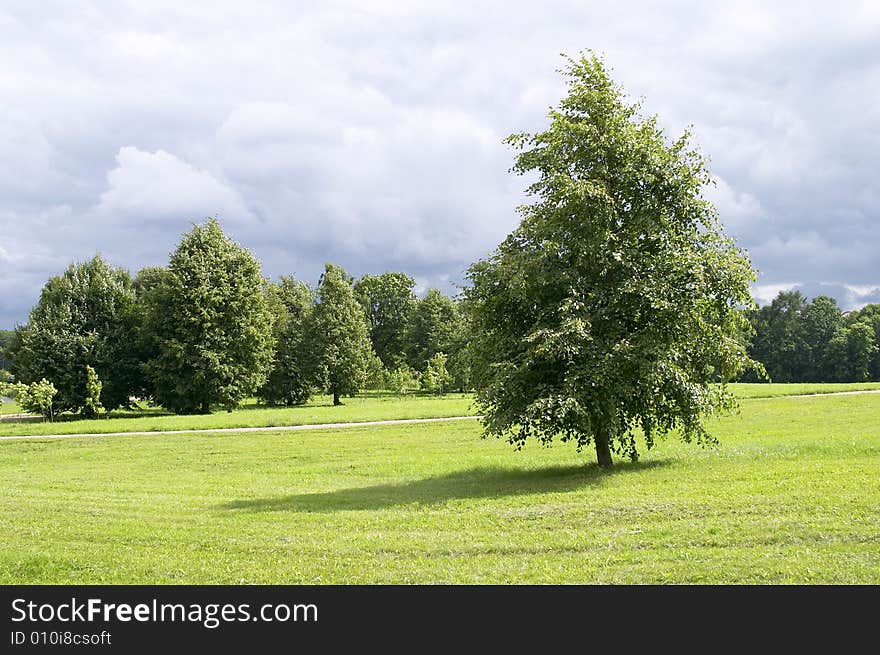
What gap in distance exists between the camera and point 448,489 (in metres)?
16.7

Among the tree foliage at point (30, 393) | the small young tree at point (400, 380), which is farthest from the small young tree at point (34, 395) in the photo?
the small young tree at point (400, 380)

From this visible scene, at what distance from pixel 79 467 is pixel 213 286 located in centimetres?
2459

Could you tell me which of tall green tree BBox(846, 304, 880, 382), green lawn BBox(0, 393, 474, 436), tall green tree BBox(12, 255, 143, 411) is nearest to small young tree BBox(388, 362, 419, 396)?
green lawn BBox(0, 393, 474, 436)

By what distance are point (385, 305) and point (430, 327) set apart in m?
11.8

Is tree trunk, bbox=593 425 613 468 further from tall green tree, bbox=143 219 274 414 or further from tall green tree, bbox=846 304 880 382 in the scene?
tall green tree, bbox=846 304 880 382

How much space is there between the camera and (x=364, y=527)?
1215 centimetres

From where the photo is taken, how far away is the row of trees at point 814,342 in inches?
3465

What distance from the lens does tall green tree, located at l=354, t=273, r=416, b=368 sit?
88125 millimetres

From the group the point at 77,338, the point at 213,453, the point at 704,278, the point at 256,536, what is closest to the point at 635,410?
the point at 704,278

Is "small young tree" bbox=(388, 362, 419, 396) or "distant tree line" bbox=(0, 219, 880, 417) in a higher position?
"distant tree line" bbox=(0, 219, 880, 417)

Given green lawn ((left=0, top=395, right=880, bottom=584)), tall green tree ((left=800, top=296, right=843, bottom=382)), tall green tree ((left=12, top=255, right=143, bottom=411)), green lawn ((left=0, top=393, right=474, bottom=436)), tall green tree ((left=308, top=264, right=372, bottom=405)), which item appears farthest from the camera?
tall green tree ((left=800, top=296, right=843, bottom=382))

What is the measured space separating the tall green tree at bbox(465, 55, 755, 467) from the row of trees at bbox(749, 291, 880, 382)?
78150 mm

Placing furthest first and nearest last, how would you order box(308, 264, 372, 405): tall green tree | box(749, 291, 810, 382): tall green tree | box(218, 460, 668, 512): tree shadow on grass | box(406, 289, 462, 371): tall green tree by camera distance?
box(749, 291, 810, 382): tall green tree, box(406, 289, 462, 371): tall green tree, box(308, 264, 372, 405): tall green tree, box(218, 460, 668, 512): tree shadow on grass
